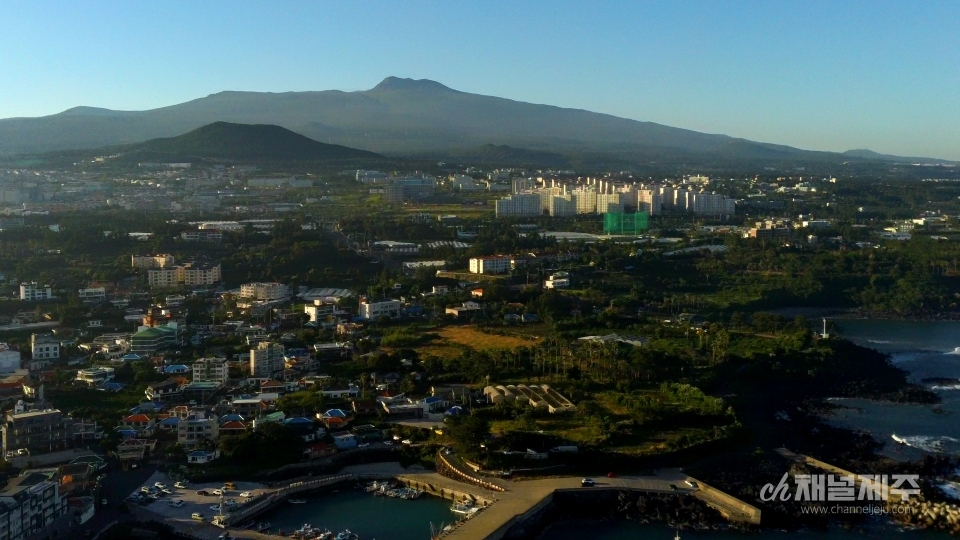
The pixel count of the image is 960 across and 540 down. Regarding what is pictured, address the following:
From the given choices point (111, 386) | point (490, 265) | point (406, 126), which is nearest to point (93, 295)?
point (111, 386)

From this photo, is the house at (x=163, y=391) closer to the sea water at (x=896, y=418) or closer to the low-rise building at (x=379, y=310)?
the low-rise building at (x=379, y=310)

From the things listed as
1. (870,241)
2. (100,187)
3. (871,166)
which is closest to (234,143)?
(100,187)

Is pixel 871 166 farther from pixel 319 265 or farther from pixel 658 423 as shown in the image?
pixel 658 423

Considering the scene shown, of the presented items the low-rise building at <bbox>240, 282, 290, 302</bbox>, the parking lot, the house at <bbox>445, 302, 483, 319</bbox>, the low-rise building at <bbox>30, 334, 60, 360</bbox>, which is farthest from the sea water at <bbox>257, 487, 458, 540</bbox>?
the low-rise building at <bbox>240, 282, 290, 302</bbox>

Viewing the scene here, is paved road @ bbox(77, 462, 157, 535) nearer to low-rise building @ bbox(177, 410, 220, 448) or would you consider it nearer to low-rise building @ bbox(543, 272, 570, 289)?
low-rise building @ bbox(177, 410, 220, 448)

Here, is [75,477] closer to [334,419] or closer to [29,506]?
[29,506]

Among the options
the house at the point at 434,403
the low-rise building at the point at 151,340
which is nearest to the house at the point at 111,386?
the low-rise building at the point at 151,340
